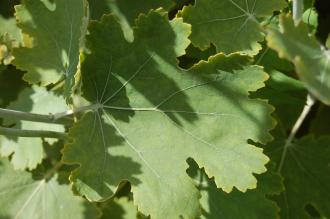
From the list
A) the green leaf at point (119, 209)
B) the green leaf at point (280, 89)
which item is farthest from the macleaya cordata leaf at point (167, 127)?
the green leaf at point (119, 209)

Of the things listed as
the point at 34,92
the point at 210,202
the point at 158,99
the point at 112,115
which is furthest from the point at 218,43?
the point at 34,92

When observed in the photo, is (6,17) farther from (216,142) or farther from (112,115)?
(216,142)

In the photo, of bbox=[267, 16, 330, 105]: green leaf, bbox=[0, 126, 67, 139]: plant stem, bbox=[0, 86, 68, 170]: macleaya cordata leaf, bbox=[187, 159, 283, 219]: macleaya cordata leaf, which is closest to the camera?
bbox=[267, 16, 330, 105]: green leaf

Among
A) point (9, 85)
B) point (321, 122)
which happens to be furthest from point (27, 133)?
point (321, 122)

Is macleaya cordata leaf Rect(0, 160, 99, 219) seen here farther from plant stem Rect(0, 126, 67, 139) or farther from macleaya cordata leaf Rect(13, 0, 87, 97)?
macleaya cordata leaf Rect(13, 0, 87, 97)

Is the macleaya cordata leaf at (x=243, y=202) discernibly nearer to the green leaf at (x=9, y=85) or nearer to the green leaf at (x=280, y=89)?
the green leaf at (x=280, y=89)

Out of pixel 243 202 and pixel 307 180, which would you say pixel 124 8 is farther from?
pixel 307 180

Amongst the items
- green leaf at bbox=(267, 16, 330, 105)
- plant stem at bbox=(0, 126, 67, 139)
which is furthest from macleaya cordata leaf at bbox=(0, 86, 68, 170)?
green leaf at bbox=(267, 16, 330, 105)
